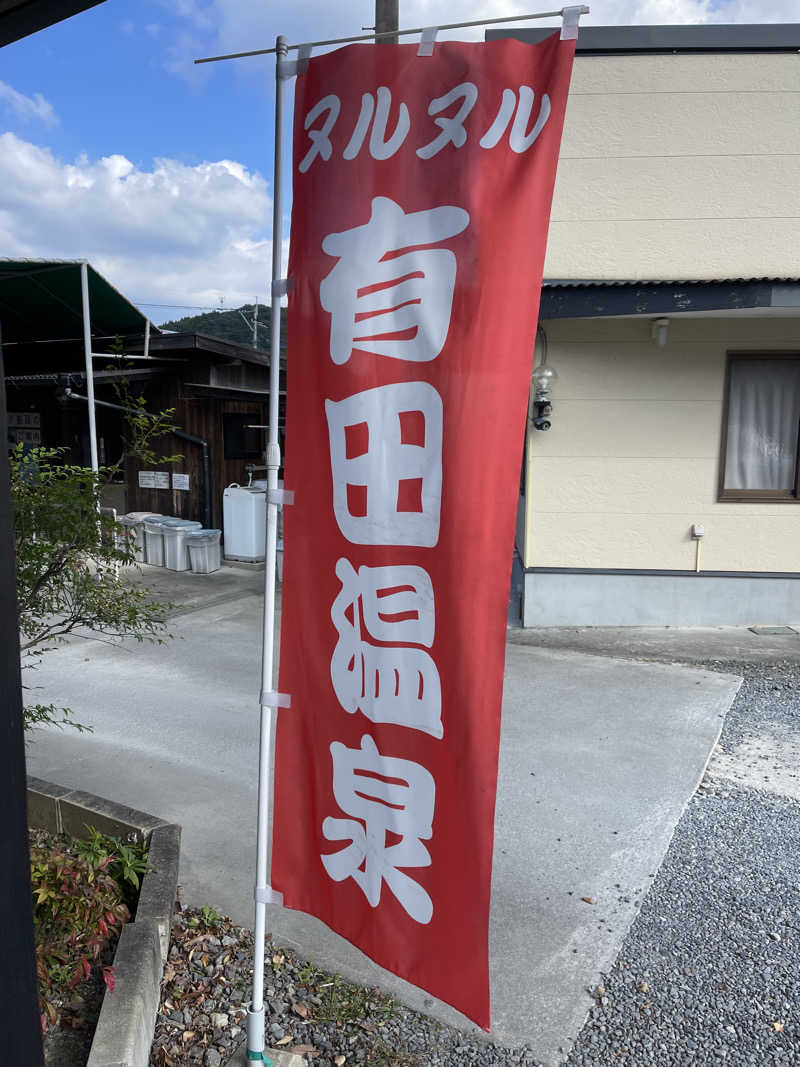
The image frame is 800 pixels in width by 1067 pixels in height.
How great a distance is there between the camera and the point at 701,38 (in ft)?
23.3

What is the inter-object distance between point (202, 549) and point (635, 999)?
897 centimetres

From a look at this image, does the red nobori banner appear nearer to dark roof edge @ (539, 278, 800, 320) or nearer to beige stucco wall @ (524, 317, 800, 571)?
dark roof edge @ (539, 278, 800, 320)

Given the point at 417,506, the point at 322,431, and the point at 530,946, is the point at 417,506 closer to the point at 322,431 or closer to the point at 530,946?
the point at 322,431

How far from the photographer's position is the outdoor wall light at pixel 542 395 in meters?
7.55

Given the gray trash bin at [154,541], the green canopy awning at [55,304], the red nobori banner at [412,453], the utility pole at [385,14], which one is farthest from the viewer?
the gray trash bin at [154,541]

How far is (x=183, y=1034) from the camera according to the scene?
257cm

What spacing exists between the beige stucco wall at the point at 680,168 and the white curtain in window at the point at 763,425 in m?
1.01

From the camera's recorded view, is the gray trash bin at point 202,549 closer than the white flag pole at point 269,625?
No

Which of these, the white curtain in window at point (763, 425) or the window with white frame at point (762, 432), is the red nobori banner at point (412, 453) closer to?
the window with white frame at point (762, 432)

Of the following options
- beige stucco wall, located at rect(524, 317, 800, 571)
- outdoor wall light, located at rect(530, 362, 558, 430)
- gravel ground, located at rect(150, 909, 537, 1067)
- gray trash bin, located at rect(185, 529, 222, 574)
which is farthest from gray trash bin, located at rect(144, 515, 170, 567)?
gravel ground, located at rect(150, 909, 537, 1067)

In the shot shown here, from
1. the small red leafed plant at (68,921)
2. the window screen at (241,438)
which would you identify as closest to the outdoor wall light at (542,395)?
the small red leafed plant at (68,921)

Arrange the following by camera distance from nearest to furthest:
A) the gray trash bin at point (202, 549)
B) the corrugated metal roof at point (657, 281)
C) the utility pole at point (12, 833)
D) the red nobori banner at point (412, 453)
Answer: the utility pole at point (12, 833), the red nobori banner at point (412, 453), the corrugated metal roof at point (657, 281), the gray trash bin at point (202, 549)

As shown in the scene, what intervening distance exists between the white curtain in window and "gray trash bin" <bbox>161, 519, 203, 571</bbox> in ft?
24.2

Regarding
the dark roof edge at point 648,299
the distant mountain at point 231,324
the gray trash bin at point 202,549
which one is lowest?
the gray trash bin at point 202,549
